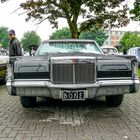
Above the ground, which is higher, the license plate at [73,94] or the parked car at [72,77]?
the parked car at [72,77]

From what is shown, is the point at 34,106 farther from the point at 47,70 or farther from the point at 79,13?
the point at 79,13

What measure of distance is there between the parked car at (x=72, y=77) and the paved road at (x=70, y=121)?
499 mm

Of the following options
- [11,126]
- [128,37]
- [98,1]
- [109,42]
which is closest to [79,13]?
[98,1]

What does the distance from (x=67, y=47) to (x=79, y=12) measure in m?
12.6

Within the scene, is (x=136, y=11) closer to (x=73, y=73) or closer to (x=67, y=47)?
(x=67, y=47)

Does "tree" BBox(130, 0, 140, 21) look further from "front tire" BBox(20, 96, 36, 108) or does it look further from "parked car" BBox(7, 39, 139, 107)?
"parked car" BBox(7, 39, 139, 107)

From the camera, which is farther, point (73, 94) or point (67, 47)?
point (67, 47)

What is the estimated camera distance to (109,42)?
17150 cm

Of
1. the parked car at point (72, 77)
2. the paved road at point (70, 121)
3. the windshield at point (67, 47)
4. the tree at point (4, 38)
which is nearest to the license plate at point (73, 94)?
the parked car at point (72, 77)

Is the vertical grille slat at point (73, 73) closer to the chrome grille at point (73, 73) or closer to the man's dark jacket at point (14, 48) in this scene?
the chrome grille at point (73, 73)

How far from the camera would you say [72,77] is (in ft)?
21.4

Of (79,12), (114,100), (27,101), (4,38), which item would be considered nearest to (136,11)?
(79,12)

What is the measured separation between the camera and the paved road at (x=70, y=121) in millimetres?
5465

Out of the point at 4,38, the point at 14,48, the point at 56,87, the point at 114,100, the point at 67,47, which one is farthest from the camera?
the point at 4,38
